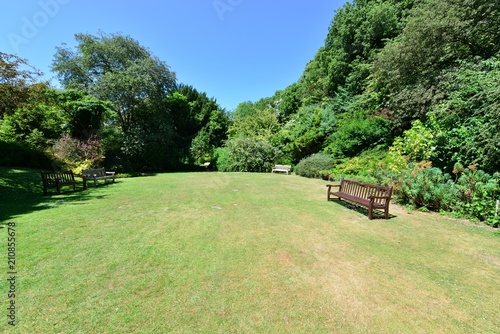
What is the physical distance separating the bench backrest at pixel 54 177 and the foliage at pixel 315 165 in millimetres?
13481

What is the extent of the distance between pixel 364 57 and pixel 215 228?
2368 centimetres

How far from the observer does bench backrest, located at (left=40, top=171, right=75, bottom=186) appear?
908 centimetres

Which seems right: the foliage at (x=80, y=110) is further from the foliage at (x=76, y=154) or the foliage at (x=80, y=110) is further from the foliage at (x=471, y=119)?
the foliage at (x=471, y=119)

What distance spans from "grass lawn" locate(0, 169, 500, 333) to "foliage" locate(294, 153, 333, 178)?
871 centimetres

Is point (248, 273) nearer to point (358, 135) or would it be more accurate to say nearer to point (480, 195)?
point (480, 195)

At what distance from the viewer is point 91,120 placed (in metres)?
17.2

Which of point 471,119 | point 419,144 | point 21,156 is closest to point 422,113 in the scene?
point 419,144

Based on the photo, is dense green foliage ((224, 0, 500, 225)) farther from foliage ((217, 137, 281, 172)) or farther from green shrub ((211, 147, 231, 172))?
green shrub ((211, 147, 231, 172))

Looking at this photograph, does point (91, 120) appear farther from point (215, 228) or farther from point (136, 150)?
point (215, 228)

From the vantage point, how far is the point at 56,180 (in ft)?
29.7

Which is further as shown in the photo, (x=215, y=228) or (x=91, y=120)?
(x=91, y=120)

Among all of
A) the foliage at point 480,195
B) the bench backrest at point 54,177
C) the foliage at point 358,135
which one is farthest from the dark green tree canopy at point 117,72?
the foliage at point 480,195

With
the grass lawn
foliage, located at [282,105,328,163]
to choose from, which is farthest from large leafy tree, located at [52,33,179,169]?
the grass lawn

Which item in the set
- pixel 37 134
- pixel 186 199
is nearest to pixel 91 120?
pixel 37 134
